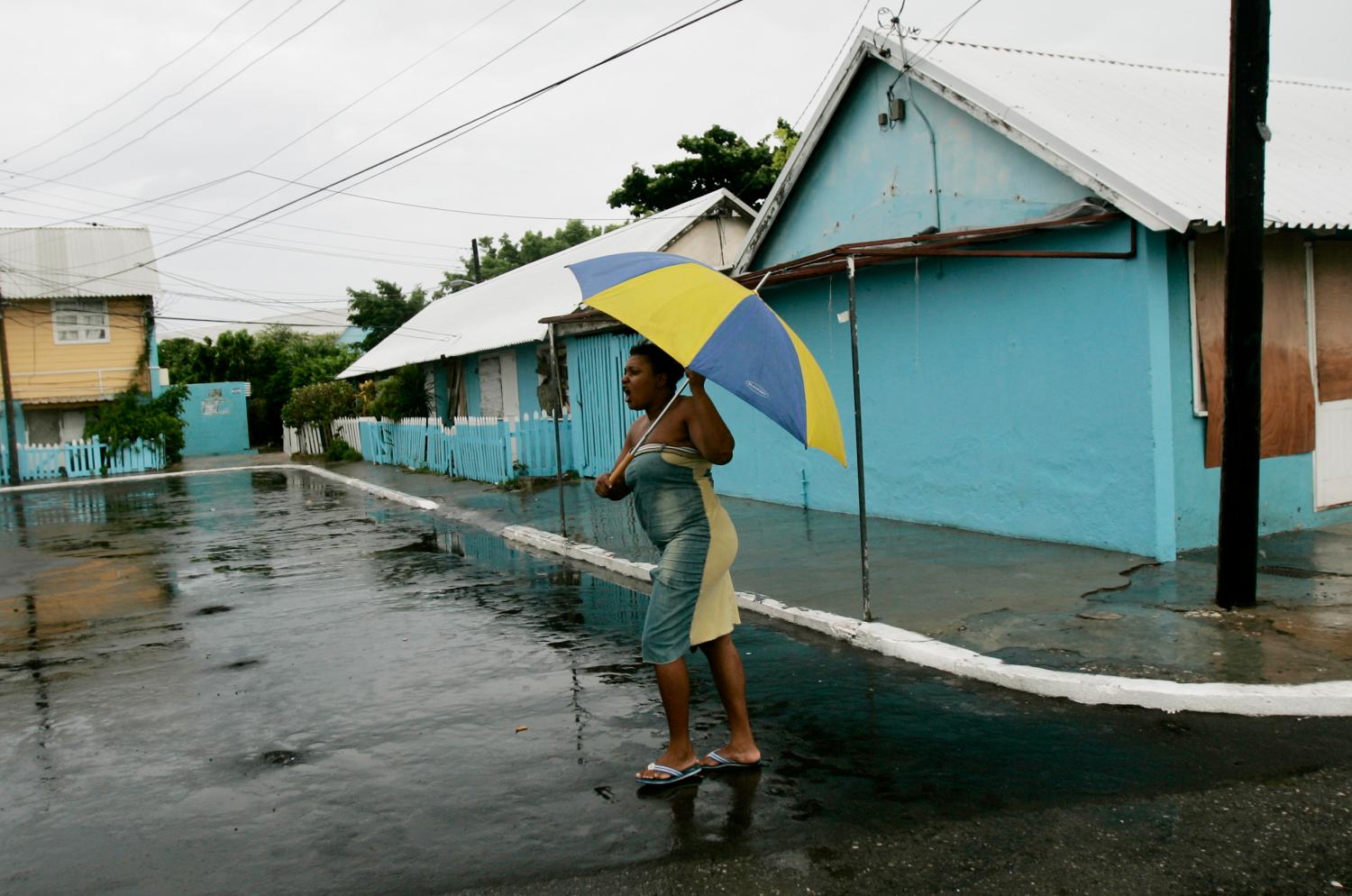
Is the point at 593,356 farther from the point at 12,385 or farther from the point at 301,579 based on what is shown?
the point at 12,385

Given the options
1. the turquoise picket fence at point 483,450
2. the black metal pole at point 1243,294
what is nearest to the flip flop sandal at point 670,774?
the black metal pole at point 1243,294

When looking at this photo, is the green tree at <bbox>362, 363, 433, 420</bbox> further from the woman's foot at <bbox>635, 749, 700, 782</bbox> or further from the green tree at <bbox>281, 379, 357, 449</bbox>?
the woman's foot at <bbox>635, 749, 700, 782</bbox>

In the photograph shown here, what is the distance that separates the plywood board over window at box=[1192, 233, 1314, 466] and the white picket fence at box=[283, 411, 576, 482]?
11708 mm

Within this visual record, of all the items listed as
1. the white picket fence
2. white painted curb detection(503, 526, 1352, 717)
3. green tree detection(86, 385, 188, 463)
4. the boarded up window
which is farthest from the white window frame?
the boarded up window

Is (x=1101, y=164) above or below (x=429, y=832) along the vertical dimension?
above

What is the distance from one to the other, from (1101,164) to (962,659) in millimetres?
4372

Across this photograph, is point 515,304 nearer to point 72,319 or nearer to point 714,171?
point 714,171

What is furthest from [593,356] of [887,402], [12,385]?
[12,385]

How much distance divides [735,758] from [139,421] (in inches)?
1272

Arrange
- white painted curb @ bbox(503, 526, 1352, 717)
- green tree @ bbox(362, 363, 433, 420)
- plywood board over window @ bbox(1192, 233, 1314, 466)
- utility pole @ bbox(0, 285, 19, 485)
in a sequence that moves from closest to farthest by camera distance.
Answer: white painted curb @ bbox(503, 526, 1352, 717)
plywood board over window @ bbox(1192, 233, 1314, 466)
green tree @ bbox(362, 363, 433, 420)
utility pole @ bbox(0, 285, 19, 485)

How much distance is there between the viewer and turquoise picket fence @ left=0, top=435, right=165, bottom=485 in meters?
31.0

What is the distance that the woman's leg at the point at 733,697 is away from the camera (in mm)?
4762

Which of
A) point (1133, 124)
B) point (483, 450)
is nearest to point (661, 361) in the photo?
point (1133, 124)

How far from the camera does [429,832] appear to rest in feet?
14.0
